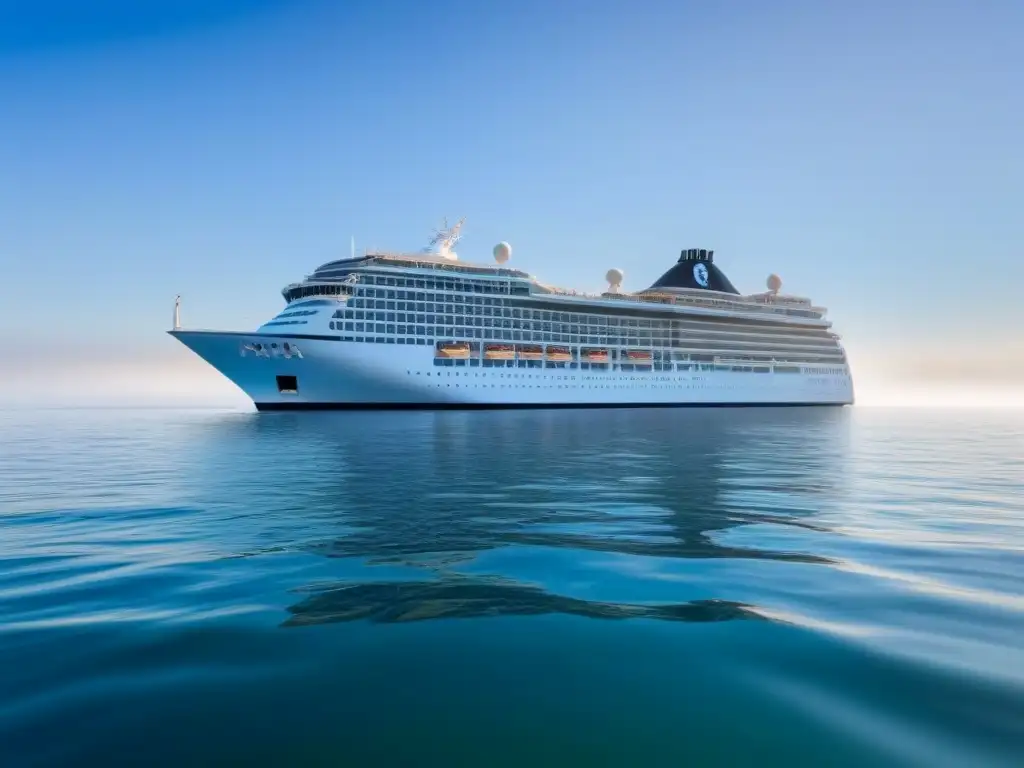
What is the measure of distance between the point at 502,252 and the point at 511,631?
3258 inches

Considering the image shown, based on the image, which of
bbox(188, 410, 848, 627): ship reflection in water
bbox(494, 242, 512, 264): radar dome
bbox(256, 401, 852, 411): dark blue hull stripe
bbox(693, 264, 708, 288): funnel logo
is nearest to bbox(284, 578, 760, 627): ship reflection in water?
bbox(188, 410, 848, 627): ship reflection in water

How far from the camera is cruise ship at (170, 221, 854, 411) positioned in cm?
5919

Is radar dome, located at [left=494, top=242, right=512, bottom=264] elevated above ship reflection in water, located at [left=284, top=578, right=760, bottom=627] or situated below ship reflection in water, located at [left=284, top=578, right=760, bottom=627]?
above

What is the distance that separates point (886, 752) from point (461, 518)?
8612 millimetres

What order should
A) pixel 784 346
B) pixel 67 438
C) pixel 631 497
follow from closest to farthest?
pixel 631 497, pixel 67 438, pixel 784 346

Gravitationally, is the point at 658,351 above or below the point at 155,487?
above

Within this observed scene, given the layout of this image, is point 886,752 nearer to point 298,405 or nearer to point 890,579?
point 890,579

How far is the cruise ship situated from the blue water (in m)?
45.5

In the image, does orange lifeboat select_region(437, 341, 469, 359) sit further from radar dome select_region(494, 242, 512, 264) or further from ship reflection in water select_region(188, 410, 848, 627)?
ship reflection in water select_region(188, 410, 848, 627)

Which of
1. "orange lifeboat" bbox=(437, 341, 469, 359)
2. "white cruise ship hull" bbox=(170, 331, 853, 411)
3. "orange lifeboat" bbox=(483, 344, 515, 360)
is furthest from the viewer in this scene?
"orange lifeboat" bbox=(483, 344, 515, 360)

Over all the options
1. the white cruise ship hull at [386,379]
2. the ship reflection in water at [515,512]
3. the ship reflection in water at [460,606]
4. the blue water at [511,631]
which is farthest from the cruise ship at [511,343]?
the ship reflection in water at [460,606]

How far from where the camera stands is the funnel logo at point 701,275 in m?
98.0

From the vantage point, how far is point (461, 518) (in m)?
11.9

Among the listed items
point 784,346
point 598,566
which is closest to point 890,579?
point 598,566
